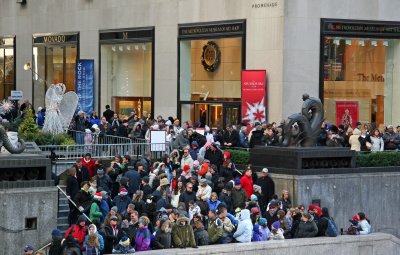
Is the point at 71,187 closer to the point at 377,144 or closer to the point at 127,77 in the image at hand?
the point at 377,144

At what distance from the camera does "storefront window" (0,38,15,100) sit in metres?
62.3

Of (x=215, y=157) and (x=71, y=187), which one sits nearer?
(x=71, y=187)

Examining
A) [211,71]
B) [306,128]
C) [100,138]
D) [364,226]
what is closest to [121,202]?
[364,226]

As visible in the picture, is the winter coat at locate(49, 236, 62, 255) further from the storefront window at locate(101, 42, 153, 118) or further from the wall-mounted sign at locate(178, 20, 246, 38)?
the storefront window at locate(101, 42, 153, 118)

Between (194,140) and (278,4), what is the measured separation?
9804mm

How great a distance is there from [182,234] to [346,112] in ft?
68.9

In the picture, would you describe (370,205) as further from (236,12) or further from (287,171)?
(236,12)

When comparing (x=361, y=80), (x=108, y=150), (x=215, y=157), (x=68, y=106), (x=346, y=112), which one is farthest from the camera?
(x=361, y=80)

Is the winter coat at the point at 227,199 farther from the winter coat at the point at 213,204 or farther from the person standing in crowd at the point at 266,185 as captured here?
the person standing in crowd at the point at 266,185

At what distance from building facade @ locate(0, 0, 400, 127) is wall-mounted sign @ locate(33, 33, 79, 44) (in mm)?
223

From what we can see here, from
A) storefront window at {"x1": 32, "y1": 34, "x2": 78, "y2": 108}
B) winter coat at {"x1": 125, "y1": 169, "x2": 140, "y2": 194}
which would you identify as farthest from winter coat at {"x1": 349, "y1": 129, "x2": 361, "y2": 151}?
storefront window at {"x1": 32, "y1": 34, "x2": 78, "y2": 108}

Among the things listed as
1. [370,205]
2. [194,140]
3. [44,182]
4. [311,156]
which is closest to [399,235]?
[370,205]

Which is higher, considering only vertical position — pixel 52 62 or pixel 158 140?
pixel 52 62

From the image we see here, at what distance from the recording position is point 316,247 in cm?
2742
